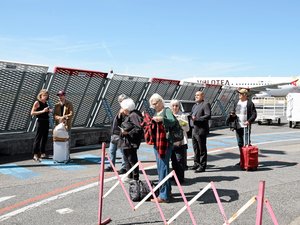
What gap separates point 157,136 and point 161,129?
13cm

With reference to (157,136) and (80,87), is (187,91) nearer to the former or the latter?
(80,87)

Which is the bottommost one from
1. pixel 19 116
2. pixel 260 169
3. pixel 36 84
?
pixel 260 169

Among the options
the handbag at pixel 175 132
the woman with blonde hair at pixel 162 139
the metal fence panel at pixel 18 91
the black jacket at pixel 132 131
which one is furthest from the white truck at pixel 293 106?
the woman with blonde hair at pixel 162 139

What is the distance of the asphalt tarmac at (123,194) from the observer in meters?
5.04

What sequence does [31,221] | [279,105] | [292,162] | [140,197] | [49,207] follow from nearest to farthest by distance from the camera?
[31,221]
[49,207]
[140,197]
[292,162]
[279,105]

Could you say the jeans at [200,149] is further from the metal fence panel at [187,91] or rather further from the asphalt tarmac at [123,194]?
the metal fence panel at [187,91]

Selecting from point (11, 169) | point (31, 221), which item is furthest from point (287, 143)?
point (31, 221)

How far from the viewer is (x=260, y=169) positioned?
853 cm

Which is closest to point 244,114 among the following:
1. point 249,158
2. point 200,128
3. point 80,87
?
point 249,158

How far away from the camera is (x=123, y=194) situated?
623 cm

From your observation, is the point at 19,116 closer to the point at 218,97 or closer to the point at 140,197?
the point at 140,197

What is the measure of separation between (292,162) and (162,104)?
17.6ft

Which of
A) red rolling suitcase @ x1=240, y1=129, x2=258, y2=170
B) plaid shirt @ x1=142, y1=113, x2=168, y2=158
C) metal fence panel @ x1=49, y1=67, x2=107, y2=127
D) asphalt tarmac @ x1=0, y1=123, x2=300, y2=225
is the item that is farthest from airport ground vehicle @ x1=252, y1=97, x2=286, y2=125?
plaid shirt @ x1=142, y1=113, x2=168, y2=158

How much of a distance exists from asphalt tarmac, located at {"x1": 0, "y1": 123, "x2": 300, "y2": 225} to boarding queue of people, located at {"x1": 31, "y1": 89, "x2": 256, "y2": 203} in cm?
37
